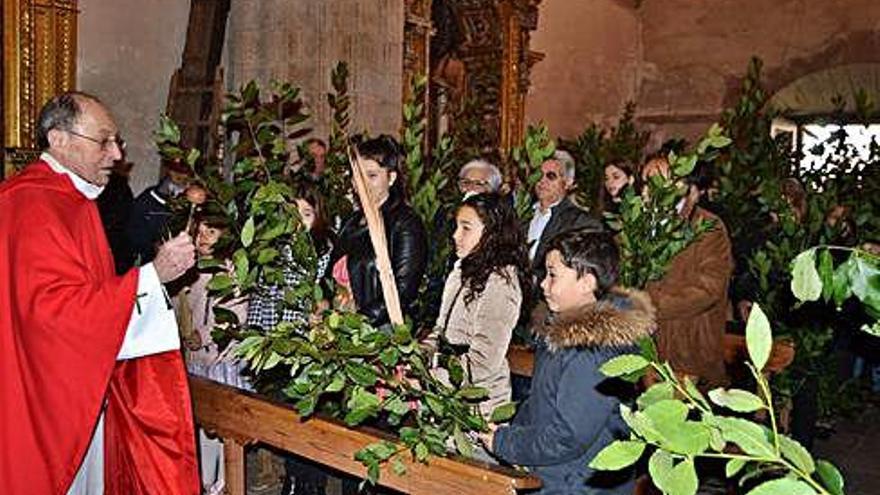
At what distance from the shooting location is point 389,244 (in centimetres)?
407

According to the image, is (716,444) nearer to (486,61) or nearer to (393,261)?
(393,261)

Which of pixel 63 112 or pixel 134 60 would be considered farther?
pixel 134 60

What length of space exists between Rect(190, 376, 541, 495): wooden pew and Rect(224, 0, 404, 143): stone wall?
3.68 meters

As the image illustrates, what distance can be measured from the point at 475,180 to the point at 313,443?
182 cm

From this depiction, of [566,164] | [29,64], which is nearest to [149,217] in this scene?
[29,64]

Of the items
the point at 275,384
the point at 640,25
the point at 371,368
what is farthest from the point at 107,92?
the point at 640,25

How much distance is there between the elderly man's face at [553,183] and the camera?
17.4 feet

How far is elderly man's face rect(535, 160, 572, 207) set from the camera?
531 cm

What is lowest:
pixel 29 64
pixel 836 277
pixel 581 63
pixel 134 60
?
pixel 836 277

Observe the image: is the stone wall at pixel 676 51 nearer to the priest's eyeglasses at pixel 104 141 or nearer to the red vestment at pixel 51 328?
the priest's eyeglasses at pixel 104 141

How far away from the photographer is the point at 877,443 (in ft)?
21.2

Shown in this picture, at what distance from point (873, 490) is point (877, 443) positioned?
1107mm

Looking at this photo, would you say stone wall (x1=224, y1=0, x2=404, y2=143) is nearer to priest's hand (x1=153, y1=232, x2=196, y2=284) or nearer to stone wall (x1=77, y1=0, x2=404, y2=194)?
stone wall (x1=77, y1=0, x2=404, y2=194)

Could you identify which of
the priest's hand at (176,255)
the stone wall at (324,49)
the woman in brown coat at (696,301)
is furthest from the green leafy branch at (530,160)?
the stone wall at (324,49)
